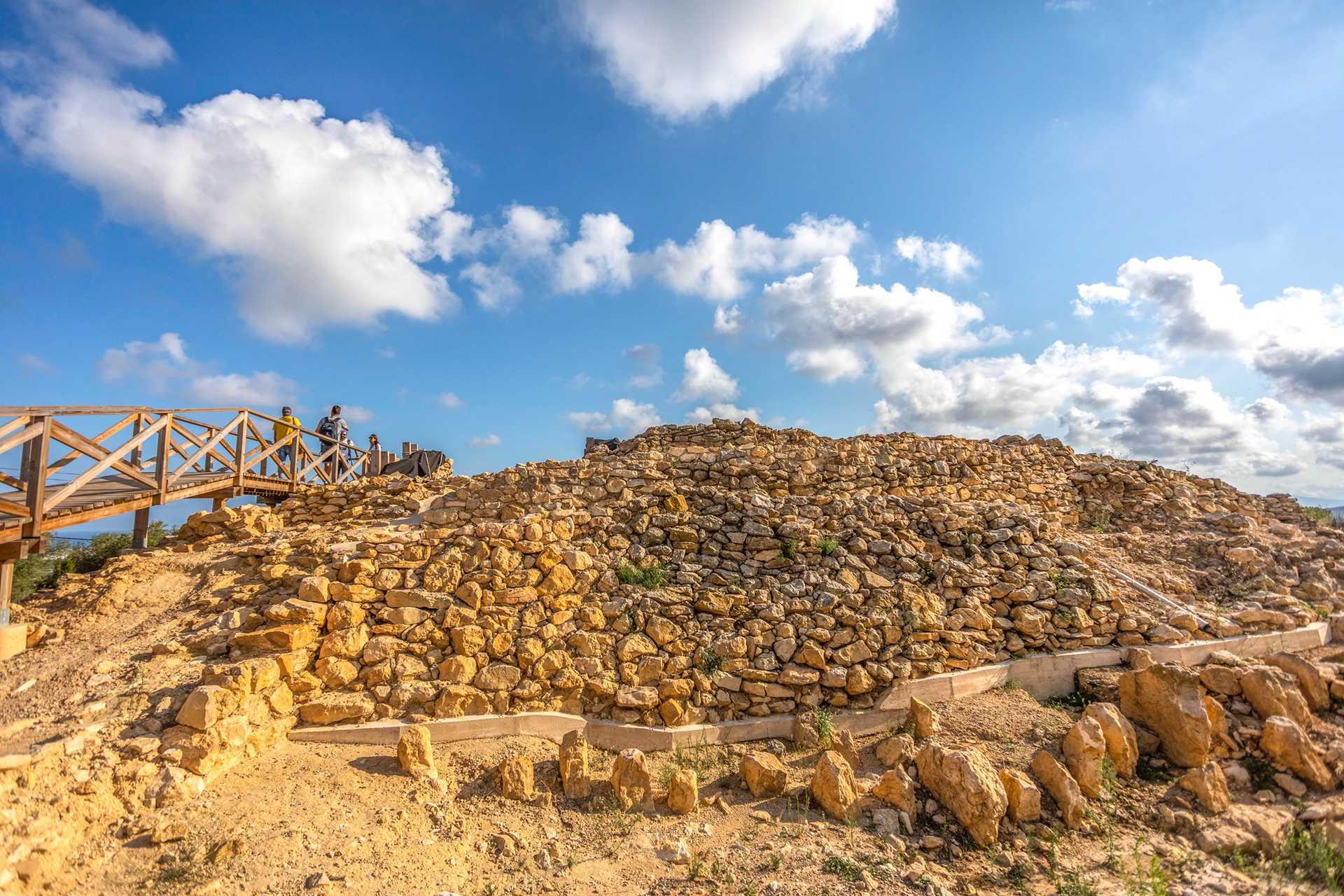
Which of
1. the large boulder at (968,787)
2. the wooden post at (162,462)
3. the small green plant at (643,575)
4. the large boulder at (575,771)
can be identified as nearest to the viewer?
the large boulder at (968,787)

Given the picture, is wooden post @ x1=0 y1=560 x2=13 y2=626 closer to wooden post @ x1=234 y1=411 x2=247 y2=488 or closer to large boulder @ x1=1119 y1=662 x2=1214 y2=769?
wooden post @ x1=234 y1=411 x2=247 y2=488

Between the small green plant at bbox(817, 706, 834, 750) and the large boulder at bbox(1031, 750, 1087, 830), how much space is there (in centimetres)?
177

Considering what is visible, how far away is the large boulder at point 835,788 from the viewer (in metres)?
4.89

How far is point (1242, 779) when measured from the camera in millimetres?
5449

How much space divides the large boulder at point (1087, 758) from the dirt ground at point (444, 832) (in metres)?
0.21

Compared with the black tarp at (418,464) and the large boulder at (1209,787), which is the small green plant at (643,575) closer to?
the large boulder at (1209,787)

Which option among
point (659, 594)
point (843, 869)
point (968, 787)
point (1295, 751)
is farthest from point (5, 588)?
point (1295, 751)

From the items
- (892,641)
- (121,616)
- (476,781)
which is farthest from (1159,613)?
(121,616)

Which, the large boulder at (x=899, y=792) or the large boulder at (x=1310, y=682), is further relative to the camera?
the large boulder at (x=1310, y=682)

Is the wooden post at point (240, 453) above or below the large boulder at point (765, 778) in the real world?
above

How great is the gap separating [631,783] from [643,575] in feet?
8.26

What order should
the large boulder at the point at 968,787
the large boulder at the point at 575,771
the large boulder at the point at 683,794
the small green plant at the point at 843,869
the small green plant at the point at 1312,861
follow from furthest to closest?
the large boulder at the point at 575,771 → the large boulder at the point at 683,794 → the large boulder at the point at 968,787 → the small green plant at the point at 843,869 → the small green plant at the point at 1312,861

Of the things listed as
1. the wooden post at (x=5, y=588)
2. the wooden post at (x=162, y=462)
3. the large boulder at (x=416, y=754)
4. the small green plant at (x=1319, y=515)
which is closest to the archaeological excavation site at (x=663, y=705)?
the large boulder at (x=416, y=754)

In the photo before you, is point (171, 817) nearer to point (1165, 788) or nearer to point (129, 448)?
point (129, 448)
